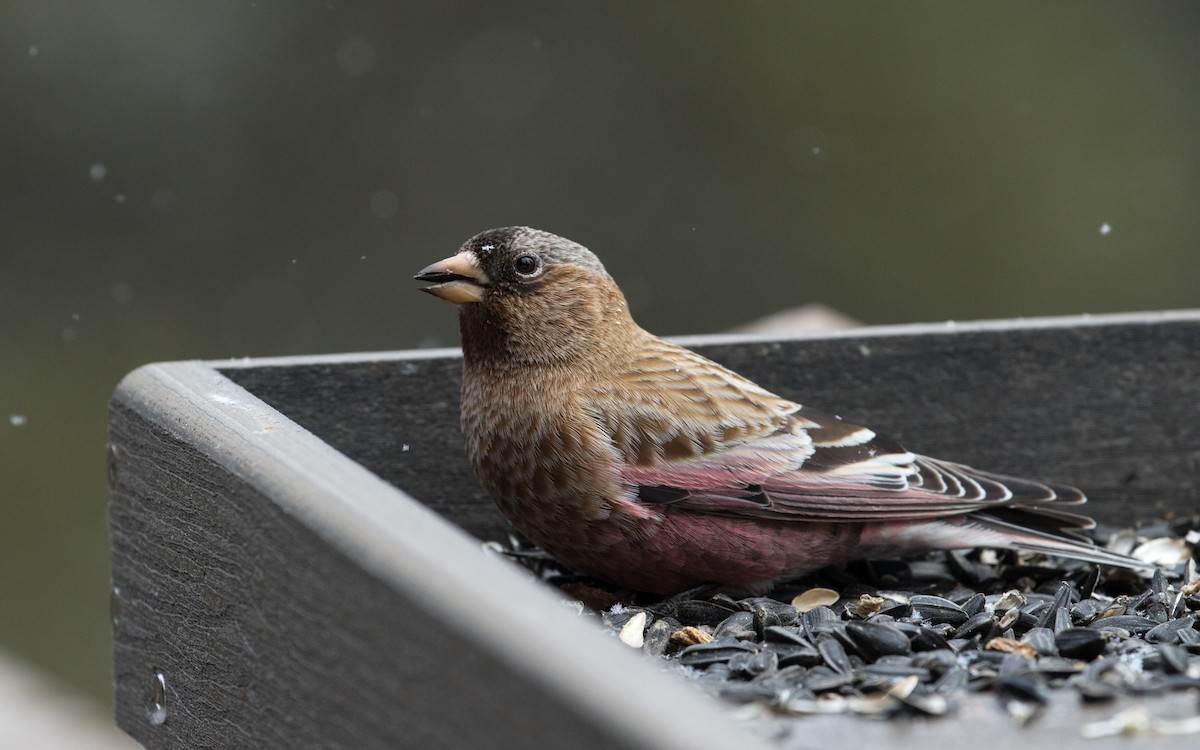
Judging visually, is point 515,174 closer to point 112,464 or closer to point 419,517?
point 112,464

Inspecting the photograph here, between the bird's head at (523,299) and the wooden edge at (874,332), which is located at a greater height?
the bird's head at (523,299)

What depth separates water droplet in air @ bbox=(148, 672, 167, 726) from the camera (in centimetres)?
245

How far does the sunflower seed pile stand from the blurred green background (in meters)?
4.69

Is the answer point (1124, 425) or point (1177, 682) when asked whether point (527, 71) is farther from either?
point (1177, 682)

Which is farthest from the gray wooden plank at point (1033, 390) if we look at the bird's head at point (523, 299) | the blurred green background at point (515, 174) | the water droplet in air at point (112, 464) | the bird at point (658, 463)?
the blurred green background at point (515, 174)

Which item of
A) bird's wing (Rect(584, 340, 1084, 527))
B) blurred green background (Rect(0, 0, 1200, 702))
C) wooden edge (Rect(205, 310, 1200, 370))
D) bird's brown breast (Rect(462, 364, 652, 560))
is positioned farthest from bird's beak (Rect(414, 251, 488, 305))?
blurred green background (Rect(0, 0, 1200, 702))

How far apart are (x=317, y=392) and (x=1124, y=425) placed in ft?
5.57

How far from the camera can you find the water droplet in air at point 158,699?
96.6 inches

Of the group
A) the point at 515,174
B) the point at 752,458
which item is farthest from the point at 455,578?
the point at 515,174

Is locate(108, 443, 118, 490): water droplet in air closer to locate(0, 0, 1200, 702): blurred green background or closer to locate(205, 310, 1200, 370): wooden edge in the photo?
locate(205, 310, 1200, 370): wooden edge

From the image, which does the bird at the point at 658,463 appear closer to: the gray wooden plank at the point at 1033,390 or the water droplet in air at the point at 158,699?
the gray wooden plank at the point at 1033,390

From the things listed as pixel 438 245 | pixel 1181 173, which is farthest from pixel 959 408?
pixel 1181 173

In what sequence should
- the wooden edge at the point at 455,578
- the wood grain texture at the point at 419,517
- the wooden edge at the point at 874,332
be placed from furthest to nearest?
the wooden edge at the point at 874,332, the wood grain texture at the point at 419,517, the wooden edge at the point at 455,578

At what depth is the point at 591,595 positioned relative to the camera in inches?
102
